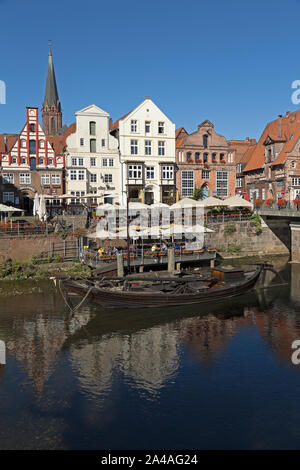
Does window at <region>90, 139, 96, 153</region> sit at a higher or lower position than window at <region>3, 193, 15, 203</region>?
higher

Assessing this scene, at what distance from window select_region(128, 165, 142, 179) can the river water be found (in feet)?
94.1

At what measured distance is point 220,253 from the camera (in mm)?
45281

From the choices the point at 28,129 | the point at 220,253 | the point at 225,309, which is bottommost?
the point at 225,309

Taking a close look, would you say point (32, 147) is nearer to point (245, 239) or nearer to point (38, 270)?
point (38, 270)

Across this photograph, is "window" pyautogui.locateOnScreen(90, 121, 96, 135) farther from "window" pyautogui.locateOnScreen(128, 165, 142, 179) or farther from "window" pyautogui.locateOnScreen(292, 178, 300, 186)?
"window" pyautogui.locateOnScreen(292, 178, 300, 186)

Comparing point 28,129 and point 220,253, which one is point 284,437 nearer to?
point 220,253

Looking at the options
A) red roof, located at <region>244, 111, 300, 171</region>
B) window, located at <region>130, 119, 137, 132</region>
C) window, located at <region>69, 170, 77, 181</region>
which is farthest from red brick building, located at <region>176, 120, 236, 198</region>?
window, located at <region>69, 170, 77, 181</region>

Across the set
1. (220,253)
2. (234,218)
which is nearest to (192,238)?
(220,253)

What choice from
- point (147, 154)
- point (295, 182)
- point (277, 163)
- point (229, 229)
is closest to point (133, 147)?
point (147, 154)

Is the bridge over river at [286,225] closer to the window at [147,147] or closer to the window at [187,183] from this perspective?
the window at [187,183]

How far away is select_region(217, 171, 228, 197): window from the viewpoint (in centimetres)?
5800

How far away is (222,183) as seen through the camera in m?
58.2

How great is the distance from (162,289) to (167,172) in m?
30.3
